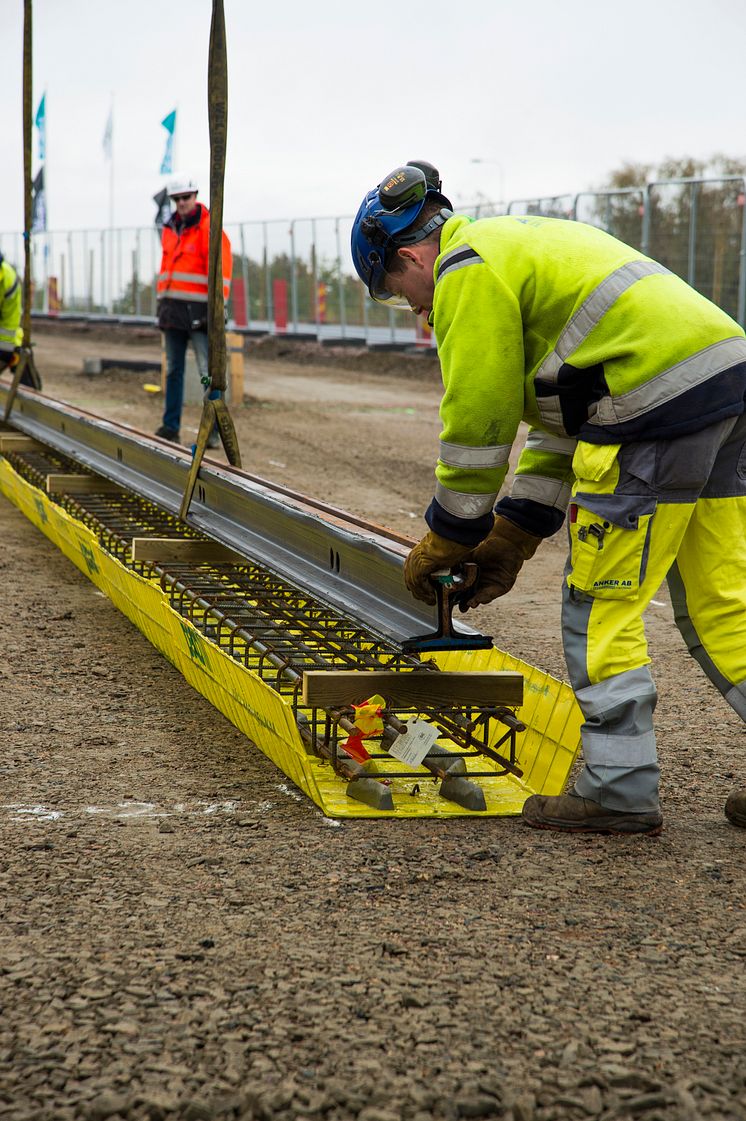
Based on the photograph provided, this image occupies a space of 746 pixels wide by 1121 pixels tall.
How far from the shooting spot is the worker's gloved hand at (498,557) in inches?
152

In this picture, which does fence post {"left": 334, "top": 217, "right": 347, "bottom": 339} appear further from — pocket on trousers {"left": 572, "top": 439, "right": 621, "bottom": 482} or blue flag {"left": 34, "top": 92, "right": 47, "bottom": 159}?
pocket on trousers {"left": 572, "top": 439, "right": 621, "bottom": 482}

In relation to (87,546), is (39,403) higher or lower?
higher

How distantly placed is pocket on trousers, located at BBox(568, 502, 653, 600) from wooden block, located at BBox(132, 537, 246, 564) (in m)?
2.71

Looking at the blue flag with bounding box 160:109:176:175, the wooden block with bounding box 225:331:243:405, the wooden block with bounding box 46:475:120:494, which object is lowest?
the wooden block with bounding box 46:475:120:494

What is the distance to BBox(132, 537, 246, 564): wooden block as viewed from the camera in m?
5.86

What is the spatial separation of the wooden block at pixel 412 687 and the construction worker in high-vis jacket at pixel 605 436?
1.07 feet

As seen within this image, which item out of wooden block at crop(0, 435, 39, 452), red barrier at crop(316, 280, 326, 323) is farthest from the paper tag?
red barrier at crop(316, 280, 326, 323)

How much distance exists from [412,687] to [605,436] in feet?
3.01

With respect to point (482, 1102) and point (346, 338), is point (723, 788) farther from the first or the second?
point (346, 338)

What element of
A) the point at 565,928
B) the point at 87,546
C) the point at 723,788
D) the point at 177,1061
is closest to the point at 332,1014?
the point at 177,1061

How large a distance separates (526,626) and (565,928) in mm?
3569

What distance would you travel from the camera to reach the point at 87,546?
6531 mm

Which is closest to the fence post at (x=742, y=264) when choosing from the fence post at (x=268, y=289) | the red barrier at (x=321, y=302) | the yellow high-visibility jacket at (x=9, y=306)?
the yellow high-visibility jacket at (x=9, y=306)

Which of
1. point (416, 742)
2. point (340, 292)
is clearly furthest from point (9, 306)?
point (340, 292)
